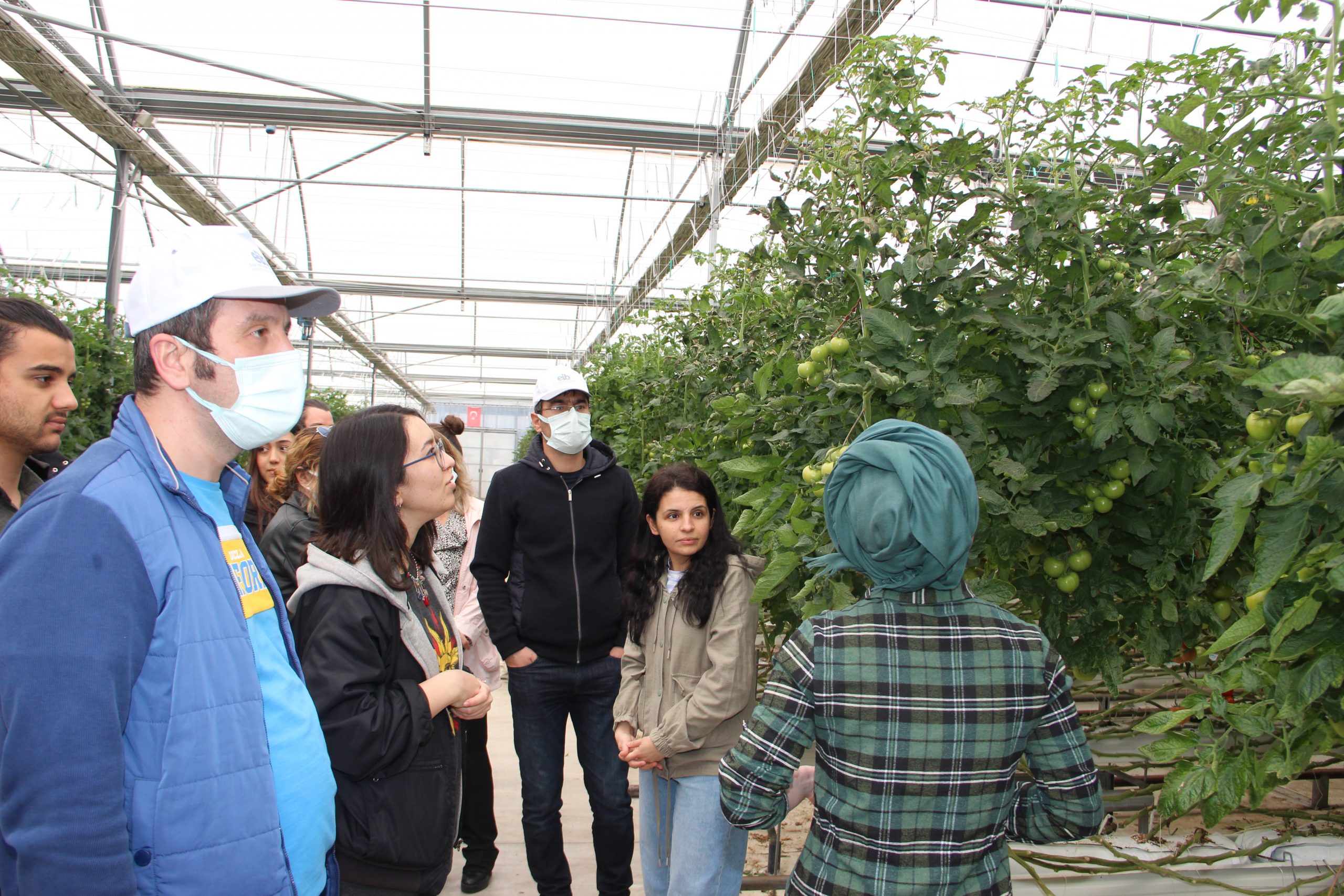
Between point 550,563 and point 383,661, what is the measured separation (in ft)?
4.07

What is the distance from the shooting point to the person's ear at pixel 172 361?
48.4 inches

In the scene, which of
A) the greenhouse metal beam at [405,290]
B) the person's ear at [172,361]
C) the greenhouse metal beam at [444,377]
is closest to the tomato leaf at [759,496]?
the person's ear at [172,361]

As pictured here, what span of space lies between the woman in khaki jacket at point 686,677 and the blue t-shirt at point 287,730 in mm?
1113

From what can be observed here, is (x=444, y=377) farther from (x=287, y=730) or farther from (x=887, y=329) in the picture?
(x=287, y=730)

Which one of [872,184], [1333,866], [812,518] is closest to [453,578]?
[812,518]

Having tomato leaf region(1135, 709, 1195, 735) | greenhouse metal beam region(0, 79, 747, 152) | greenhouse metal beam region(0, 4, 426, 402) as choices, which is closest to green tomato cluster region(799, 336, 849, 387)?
tomato leaf region(1135, 709, 1195, 735)

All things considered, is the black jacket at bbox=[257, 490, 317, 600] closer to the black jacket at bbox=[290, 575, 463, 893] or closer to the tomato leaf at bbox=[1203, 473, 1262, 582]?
the black jacket at bbox=[290, 575, 463, 893]

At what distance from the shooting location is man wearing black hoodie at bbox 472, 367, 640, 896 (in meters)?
2.94

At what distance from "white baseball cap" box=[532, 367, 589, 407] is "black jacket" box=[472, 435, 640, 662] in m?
0.22

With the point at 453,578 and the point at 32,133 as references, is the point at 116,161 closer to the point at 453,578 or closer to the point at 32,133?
the point at 32,133

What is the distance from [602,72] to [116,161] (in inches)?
150

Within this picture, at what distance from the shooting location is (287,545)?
2.47m

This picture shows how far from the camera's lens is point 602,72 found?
21.5 feet

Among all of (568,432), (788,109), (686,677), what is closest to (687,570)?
(686,677)
